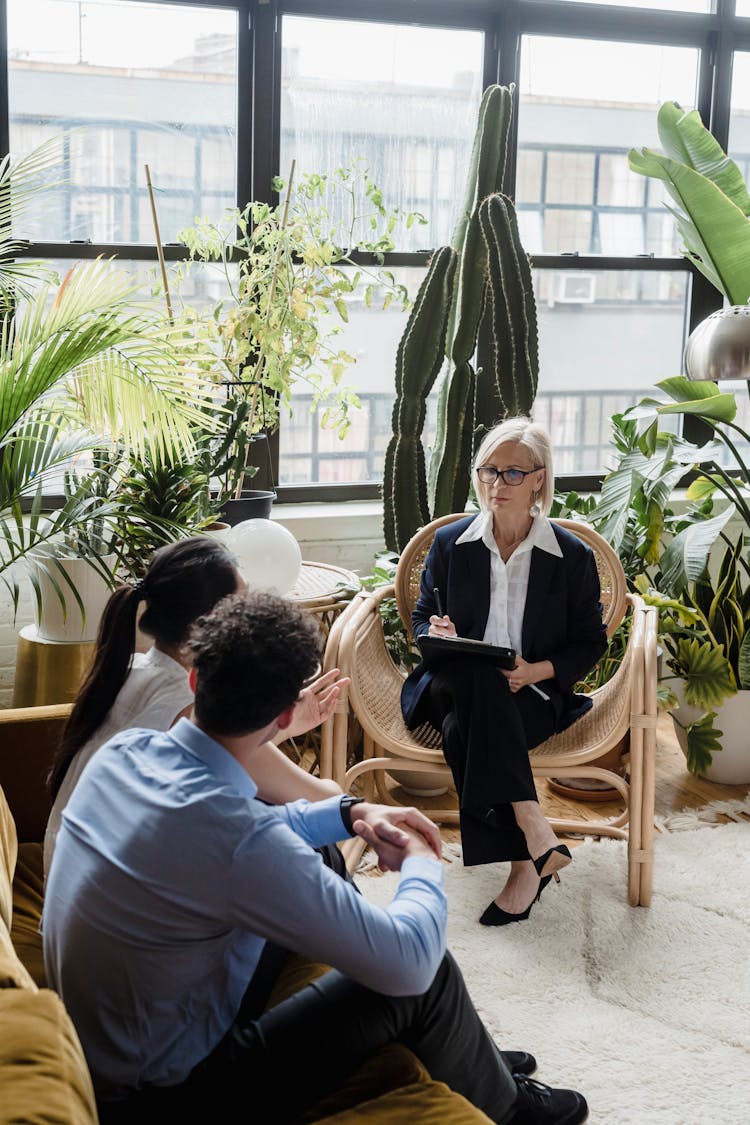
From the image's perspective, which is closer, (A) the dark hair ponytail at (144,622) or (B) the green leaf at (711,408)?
(A) the dark hair ponytail at (144,622)

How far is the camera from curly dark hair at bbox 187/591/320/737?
1396mm

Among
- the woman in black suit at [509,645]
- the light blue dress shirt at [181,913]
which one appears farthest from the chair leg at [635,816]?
the light blue dress shirt at [181,913]

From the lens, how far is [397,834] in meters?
1.58

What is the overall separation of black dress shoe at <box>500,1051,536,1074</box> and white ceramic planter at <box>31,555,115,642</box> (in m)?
1.48

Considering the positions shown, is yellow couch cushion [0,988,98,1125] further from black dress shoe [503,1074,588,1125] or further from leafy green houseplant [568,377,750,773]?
leafy green houseplant [568,377,750,773]

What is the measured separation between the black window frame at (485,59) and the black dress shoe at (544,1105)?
247 cm

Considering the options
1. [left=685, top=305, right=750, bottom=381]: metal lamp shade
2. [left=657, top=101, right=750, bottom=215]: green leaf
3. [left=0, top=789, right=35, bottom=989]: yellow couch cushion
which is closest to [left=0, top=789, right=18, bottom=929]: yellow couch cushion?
[left=0, top=789, right=35, bottom=989]: yellow couch cushion

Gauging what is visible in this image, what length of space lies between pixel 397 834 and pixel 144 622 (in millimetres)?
544

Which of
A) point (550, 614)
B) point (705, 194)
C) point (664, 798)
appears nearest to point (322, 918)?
point (550, 614)

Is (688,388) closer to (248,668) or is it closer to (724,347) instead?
(724,347)

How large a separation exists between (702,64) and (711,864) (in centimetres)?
298

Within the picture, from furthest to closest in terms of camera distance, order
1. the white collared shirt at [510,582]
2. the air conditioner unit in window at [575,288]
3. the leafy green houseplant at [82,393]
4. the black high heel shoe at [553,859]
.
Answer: the air conditioner unit in window at [575,288] → the white collared shirt at [510,582] → the black high heel shoe at [553,859] → the leafy green houseplant at [82,393]

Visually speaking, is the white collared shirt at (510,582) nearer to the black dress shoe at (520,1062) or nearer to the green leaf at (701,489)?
the black dress shoe at (520,1062)

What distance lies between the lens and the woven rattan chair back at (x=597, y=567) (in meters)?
3.06
